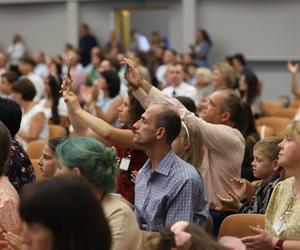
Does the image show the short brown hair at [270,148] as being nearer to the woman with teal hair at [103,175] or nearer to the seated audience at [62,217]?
the woman with teal hair at [103,175]

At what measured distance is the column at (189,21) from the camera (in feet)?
52.4

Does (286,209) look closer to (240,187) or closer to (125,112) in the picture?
(240,187)

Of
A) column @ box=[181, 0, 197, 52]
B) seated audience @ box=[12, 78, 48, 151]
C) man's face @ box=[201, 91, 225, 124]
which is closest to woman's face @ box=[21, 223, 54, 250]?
man's face @ box=[201, 91, 225, 124]

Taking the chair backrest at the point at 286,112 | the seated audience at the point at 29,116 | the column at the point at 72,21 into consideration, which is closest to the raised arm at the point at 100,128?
the seated audience at the point at 29,116

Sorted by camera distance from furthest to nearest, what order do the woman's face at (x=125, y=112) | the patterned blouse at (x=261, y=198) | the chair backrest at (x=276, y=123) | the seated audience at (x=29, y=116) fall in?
the chair backrest at (x=276, y=123) < the seated audience at (x=29, y=116) < the woman's face at (x=125, y=112) < the patterned blouse at (x=261, y=198)

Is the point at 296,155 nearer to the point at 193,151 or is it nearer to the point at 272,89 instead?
the point at 193,151

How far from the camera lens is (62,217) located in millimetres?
1983

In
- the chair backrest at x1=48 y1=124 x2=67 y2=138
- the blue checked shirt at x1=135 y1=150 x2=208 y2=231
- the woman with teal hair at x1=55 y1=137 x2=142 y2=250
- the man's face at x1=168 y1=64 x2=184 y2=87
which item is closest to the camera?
the woman with teal hair at x1=55 y1=137 x2=142 y2=250

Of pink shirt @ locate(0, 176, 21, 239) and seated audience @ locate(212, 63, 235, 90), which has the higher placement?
pink shirt @ locate(0, 176, 21, 239)

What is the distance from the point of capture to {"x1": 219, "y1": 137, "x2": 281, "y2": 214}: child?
4.26 metres

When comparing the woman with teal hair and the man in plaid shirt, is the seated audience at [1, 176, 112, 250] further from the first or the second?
the man in plaid shirt

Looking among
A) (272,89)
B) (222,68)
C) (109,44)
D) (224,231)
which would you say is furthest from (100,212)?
(109,44)

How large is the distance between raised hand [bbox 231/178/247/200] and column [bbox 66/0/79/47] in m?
13.5

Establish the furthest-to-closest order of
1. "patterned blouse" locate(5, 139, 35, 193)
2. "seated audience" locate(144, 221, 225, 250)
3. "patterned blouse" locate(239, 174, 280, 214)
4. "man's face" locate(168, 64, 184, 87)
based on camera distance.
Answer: "man's face" locate(168, 64, 184, 87) < "patterned blouse" locate(239, 174, 280, 214) < "patterned blouse" locate(5, 139, 35, 193) < "seated audience" locate(144, 221, 225, 250)
